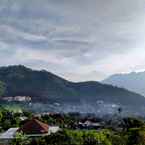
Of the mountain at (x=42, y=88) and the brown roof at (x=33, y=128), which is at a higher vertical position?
the mountain at (x=42, y=88)

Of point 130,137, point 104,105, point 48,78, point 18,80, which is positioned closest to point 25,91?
point 18,80

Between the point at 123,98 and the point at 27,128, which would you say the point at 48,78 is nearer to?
the point at 123,98

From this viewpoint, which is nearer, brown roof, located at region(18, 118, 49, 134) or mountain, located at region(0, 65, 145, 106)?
brown roof, located at region(18, 118, 49, 134)

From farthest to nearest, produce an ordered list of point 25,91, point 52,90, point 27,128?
point 52,90
point 25,91
point 27,128

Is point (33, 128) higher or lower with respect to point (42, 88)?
lower

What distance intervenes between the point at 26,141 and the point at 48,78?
538ft

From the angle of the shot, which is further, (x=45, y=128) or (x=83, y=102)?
(x=83, y=102)

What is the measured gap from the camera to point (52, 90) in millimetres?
179625

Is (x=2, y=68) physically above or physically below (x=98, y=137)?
above

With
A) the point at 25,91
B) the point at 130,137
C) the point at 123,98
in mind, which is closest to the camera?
the point at 130,137

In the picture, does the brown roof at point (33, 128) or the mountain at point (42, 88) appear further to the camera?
the mountain at point (42, 88)

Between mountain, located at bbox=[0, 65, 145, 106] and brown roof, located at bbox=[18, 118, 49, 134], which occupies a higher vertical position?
mountain, located at bbox=[0, 65, 145, 106]

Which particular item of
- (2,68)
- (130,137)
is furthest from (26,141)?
(2,68)

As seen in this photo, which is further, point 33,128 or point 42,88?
point 42,88
